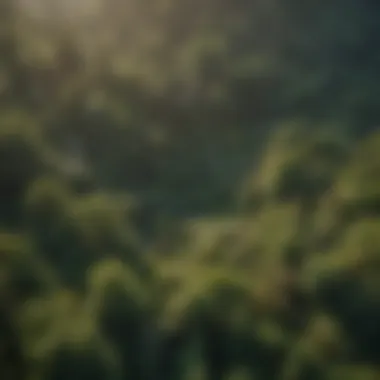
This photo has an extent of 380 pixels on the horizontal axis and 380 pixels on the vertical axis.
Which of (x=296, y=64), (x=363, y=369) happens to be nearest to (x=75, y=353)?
(x=363, y=369)

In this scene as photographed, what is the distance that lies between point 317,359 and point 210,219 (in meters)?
0.29

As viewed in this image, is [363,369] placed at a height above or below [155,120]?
below

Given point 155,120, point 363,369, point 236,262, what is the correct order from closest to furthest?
point 363,369
point 236,262
point 155,120

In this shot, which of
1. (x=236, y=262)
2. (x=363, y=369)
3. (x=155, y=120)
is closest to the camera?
(x=363, y=369)

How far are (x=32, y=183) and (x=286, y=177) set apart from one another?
17.1 inches

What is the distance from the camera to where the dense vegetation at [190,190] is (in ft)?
3.29

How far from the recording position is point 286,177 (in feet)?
3.67

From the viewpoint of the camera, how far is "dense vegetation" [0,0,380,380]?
1.00 metres

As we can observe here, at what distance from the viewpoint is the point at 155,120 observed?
122cm

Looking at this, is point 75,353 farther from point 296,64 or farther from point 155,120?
point 296,64

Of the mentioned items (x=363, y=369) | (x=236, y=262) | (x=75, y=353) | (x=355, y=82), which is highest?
(x=355, y=82)

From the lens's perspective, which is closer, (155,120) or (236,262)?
(236,262)

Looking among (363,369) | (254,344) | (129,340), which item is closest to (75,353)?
(129,340)

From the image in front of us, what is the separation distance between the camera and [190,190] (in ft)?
3.82
